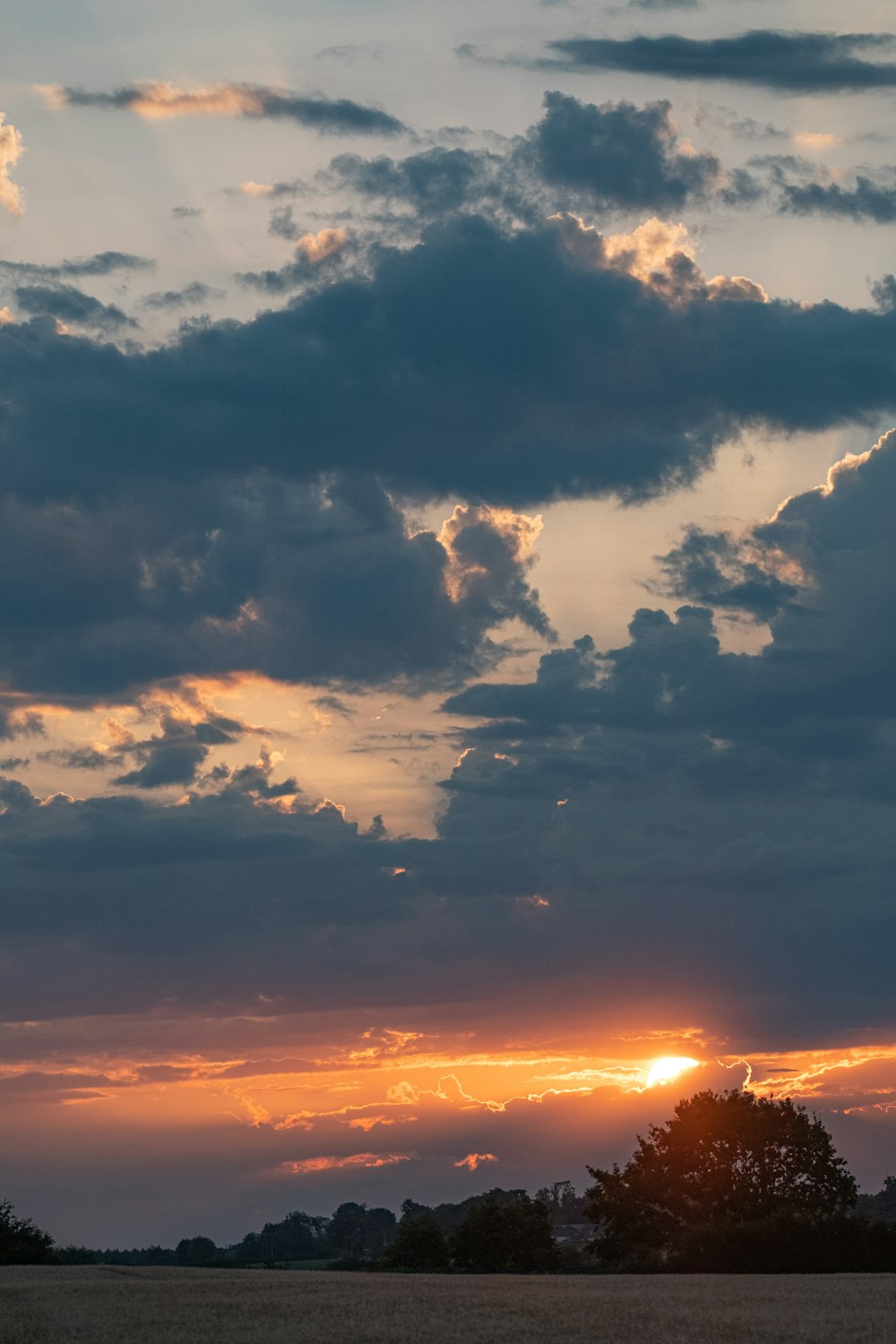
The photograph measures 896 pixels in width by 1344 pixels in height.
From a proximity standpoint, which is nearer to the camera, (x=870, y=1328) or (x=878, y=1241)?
(x=870, y=1328)

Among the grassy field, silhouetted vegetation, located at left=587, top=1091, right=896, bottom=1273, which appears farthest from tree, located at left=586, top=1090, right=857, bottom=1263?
the grassy field

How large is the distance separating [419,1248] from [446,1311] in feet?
252

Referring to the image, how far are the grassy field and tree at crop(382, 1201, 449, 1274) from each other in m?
47.0

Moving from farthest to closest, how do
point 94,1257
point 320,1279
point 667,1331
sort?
point 94,1257 → point 320,1279 → point 667,1331

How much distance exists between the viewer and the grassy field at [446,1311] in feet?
196

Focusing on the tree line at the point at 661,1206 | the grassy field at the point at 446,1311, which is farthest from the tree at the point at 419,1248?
the grassy field at the point at 446,1311

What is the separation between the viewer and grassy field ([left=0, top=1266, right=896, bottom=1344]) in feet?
196

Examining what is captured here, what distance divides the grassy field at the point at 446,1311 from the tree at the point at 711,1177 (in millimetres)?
41254

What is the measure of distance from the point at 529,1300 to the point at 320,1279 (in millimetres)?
27988

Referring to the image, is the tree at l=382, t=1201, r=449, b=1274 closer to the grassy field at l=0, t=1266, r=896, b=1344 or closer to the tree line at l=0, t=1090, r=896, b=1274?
the tree line at l=0, t=1090, r=896, b=1274

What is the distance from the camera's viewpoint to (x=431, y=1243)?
144 m

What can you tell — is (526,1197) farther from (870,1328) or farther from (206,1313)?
(870,1328)

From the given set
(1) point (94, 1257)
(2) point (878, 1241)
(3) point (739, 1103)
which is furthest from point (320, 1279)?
(1) point (94, 1257)

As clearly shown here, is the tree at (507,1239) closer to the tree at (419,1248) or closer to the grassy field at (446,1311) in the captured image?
the tree at (419,1248)
